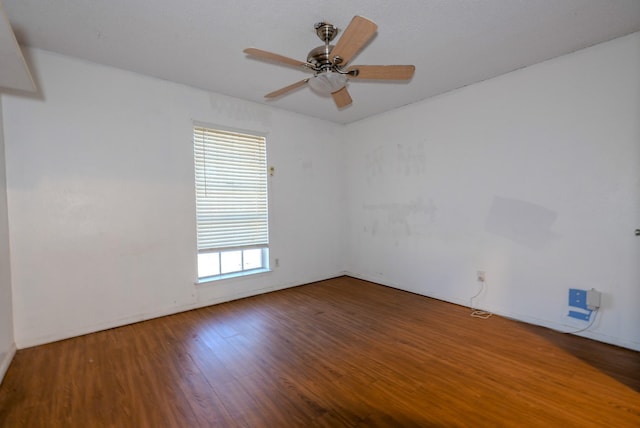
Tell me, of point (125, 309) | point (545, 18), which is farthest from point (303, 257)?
point (545, 18)

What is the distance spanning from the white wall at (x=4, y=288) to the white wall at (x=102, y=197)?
8 cm

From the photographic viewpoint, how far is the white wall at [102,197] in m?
2.56

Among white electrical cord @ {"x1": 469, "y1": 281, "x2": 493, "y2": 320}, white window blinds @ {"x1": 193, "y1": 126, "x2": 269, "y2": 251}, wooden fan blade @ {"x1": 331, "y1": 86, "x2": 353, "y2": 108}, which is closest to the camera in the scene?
wooden fan blade @ {"x1": 331, "y1": 86, "x2": 353, "y2": 108}

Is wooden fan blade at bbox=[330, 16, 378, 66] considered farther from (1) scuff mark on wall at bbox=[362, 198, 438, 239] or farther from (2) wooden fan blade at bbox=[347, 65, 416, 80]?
(1) scuff mark on wall at bbox=[362, 198, 438, 239]

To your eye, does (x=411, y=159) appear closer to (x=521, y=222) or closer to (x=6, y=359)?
(x=521, y=222)

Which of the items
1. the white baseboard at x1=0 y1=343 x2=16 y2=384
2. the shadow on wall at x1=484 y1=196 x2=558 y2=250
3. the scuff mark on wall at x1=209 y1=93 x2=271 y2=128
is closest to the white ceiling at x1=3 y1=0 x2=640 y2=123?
the scuff mark on wall at x1=209 y1=93 x2=271 y2=128

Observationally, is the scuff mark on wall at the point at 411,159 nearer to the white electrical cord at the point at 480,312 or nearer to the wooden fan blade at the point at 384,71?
the white electrical cord at the point at 480,312

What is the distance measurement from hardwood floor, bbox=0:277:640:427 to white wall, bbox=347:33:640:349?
0.50 metres

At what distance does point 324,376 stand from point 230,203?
99.5 inches

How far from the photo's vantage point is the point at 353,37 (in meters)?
1.78

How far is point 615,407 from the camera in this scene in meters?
1.76

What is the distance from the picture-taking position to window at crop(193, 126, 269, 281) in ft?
11.8

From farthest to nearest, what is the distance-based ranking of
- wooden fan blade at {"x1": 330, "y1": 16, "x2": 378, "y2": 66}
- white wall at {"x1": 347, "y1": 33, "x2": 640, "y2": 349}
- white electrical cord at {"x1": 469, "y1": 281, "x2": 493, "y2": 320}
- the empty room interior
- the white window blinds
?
the white window blinds < white electrical cord at {"x1": 469, "y1": 281, "x2": 493, "y2": 320} < white wall at {"x1": 347, "y1": 33, "x2": 640, "y2": 349} < the empty room interior < wooden fan blade at {"x1": 330, "y1": 16, "x2": 378, "y2": 66}

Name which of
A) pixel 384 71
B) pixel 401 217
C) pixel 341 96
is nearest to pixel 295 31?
pixel 341 96
